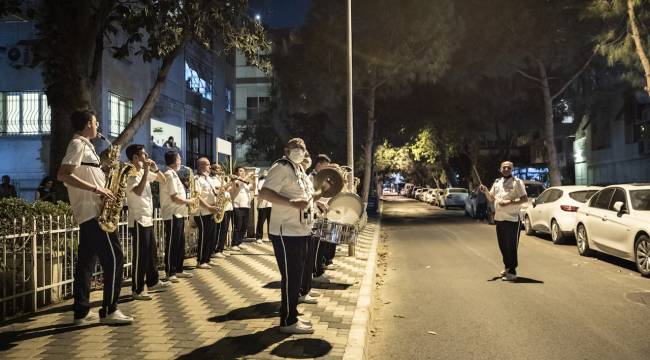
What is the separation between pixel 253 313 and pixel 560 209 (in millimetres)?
10267

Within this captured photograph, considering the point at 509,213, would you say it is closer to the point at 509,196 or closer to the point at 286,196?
the point at 509,196

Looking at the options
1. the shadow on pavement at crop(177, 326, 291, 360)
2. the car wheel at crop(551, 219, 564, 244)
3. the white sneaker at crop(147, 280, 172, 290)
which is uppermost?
the car wheel at crop(551, 219, 564, 244)

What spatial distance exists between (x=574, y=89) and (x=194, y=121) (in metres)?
20.2

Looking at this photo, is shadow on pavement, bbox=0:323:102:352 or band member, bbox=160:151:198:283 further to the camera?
band member, bbox=160:151:198:283

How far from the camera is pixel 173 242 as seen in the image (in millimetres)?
8109

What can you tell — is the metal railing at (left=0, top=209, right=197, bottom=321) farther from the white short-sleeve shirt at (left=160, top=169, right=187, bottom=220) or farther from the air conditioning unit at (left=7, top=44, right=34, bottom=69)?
the air conditioning unit at (left=7, top=44, right=34, bottom=69)

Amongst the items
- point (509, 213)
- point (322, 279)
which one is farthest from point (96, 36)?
point (509, 213)

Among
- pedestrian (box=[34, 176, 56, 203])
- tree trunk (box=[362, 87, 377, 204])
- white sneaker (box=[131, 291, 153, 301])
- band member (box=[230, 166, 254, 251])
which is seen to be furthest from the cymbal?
tree trunk (box=[362, 87, 377, 204])

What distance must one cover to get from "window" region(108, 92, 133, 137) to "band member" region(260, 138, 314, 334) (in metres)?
14.2

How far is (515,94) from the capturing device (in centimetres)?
3209

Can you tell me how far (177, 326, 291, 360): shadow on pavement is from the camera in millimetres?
4734

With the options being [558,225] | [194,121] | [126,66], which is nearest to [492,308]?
[558,225]

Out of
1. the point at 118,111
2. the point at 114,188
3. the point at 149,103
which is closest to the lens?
the point at 114,188

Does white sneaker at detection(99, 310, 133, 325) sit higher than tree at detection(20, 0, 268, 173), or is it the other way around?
tree at detection(20, 0, 268, 173)
